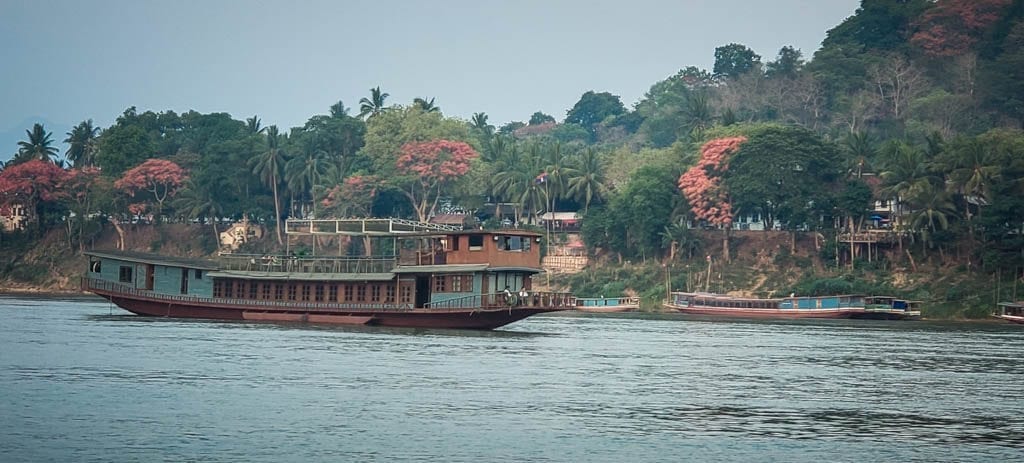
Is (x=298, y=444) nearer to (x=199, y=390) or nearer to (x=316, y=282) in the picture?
(x=199, y=390)

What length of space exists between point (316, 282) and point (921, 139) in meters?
73.7

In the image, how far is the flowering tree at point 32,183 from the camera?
122625 mm

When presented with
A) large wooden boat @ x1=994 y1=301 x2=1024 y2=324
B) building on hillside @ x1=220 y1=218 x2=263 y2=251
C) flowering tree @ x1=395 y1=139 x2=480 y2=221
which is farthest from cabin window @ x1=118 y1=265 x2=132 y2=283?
building on hillside @ x1=220 y1=218 x2=263 y2=251

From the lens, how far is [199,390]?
125 feet

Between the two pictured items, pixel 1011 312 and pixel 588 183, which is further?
pixel 588 183

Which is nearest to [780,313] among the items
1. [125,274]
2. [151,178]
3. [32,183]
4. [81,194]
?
[125,274]

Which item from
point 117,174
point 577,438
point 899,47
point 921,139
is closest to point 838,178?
point 921,139

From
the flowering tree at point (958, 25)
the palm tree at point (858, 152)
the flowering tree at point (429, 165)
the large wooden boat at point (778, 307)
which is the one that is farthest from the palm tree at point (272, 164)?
the flowering tree at point (958, 25)

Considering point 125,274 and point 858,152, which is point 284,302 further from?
point 858,152

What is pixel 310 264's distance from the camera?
216 feet

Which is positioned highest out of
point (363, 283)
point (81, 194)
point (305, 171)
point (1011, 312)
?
point (305, 171)

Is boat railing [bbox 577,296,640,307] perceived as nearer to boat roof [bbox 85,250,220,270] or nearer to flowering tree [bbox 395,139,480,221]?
flowering tree [bbox 395,139,480,221]

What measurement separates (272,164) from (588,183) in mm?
29263

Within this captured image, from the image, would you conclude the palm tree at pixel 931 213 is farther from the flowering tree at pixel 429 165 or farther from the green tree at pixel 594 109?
the green tree at pixel 594 109
